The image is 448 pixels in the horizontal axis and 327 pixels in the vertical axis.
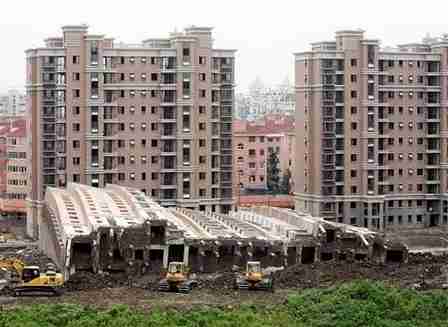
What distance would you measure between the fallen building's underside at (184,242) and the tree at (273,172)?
32174mm

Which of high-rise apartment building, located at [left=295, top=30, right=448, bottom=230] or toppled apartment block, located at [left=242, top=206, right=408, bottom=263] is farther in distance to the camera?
high-rise apartment building, located at [left=295, top=30, right=448, bottom=230]

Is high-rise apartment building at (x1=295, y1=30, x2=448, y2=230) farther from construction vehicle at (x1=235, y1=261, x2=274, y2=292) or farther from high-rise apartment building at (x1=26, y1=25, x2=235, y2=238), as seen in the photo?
construction vehicle at (x1=235, y1=261, x2=274, y2=292)

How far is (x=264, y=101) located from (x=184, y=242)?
388 ft

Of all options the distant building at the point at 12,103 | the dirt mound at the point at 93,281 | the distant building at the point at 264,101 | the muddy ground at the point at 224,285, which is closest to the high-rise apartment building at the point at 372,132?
the muddy ground at the point at 224,285

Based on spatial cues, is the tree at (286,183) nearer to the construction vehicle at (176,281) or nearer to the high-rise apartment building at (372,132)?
the high-rise apartment building at (372,132)

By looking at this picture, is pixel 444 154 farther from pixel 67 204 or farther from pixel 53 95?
pixel 67 204

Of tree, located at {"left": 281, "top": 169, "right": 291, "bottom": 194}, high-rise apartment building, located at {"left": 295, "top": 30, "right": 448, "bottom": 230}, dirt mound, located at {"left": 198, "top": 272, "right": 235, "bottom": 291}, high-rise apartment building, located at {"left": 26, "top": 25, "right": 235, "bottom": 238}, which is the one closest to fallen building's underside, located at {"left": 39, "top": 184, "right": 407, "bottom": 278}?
dirt mound, located at {"left": 198, "top": 272, "right": 235, "bottom": 291}

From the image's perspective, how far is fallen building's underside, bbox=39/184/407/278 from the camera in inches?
1228

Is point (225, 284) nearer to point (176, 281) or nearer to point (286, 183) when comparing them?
point (176, 281)

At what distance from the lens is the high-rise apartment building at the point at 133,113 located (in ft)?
161

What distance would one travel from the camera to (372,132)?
5219 cm

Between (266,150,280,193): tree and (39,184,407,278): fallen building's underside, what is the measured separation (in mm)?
32174

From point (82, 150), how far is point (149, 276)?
19.7m

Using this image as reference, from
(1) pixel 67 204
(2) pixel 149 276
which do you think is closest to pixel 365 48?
(1) pixel 67 204
